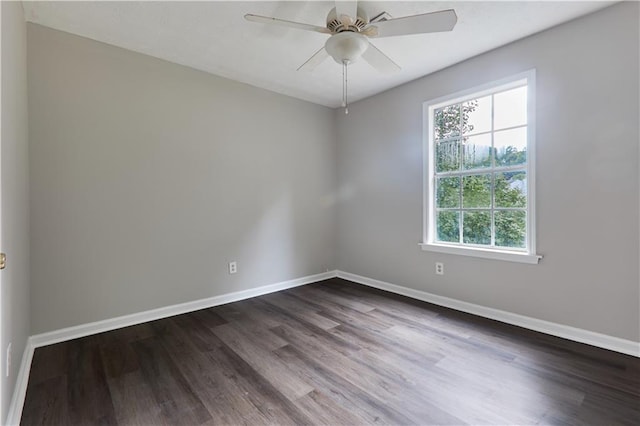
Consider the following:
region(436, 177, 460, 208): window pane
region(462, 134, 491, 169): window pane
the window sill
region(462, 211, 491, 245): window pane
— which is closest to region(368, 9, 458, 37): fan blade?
region(462, 134, 491, 169): window pane

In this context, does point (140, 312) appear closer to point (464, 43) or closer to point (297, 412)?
point (297, 412)

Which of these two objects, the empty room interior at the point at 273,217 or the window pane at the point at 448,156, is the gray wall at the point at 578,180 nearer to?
the empty room interior at the point at 273,217

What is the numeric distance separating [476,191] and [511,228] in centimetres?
47

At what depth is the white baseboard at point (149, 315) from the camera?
2.28 m

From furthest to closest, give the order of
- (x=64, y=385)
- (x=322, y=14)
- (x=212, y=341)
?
(x=212, y=341) → (x=322, y=14) → (x=64, y=385)

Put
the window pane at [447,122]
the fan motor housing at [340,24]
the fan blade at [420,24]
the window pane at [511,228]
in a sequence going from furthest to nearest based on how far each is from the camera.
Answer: the window pane at [447,122] → the window pane at [511,228] → the fan motor housing at [340,24] → the fan blade at [420,24]

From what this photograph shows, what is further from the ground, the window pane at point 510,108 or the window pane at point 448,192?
the window pane at point 510,108

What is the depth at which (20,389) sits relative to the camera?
163 centimetres

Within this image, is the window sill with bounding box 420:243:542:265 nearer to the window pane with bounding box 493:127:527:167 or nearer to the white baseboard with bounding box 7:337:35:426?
the window pane with bounding box 493:127:527:167

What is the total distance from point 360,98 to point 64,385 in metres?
3.90

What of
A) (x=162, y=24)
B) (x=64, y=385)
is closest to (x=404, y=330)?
(x=64, y=385)

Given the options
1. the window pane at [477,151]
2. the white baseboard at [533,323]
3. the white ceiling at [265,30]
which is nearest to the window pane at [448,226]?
the window pane at [477,151]

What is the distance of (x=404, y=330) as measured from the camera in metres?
2.48

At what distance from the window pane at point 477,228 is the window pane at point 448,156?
0.52 m
